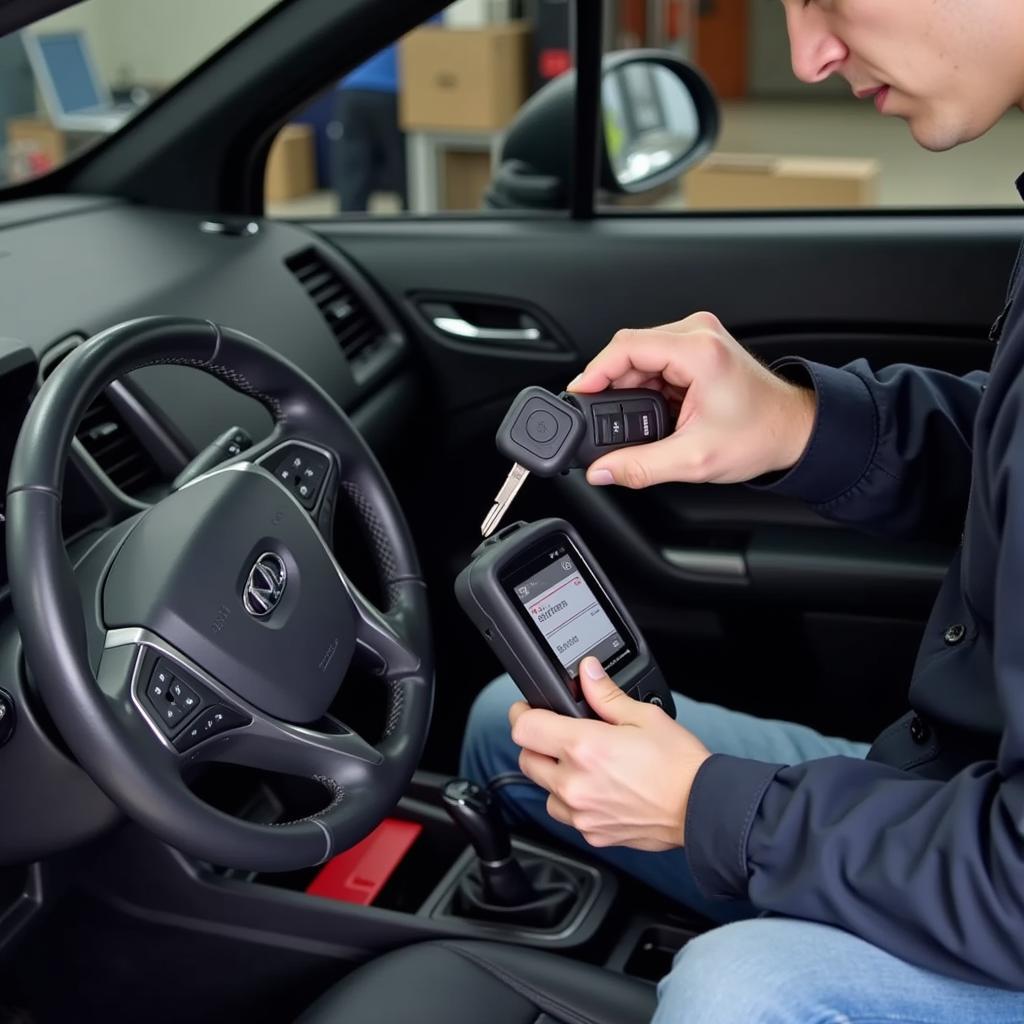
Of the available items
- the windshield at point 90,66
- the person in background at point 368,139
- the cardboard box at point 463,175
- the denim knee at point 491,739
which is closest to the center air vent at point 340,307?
the denim knee at point 491,739

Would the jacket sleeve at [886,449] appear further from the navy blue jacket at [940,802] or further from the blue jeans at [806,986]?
the blue jeans at [806,986]

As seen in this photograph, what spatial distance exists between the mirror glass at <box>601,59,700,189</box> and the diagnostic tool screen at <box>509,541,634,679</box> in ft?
2.88

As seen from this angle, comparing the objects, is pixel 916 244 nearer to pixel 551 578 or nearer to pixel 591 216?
pixel 591 216

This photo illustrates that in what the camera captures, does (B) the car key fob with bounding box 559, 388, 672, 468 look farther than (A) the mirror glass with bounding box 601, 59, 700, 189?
No

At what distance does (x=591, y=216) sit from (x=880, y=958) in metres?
1.05

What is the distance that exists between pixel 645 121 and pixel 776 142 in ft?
19.3

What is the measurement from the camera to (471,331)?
1652 millimetres

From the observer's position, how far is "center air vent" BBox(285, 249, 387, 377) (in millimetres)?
1552

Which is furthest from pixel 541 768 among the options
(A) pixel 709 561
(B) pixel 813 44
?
(A) pixel 709 561

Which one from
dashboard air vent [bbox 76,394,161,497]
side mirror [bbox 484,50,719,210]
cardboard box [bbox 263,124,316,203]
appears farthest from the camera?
cardboard box [bbox 263,124,316,203]

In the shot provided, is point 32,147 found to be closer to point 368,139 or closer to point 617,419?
point 368,139

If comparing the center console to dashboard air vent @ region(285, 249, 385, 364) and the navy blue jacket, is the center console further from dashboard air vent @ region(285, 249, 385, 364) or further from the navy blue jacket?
dashboard air vent @ region(285, 249, 385, 364)

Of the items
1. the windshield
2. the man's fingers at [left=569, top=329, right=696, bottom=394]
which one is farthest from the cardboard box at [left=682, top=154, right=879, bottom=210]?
the man's fingers at [left=569, top=329, right=696, bottom=394]

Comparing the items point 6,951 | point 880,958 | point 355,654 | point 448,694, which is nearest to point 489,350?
point 448,694
